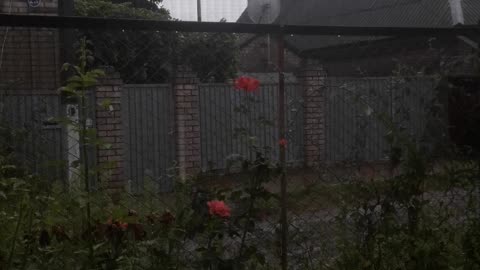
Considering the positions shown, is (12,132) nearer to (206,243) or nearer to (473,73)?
(206,243)

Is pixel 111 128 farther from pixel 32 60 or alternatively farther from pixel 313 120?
pixel 313 120

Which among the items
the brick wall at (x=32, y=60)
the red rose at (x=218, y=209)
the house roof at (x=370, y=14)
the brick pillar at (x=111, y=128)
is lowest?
the red rose at (x=218, y=209)

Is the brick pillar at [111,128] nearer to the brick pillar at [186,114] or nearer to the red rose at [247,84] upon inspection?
the brick pillar at [186,114]

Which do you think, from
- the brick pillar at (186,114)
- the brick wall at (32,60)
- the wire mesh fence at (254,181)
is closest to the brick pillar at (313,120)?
the wire mesh fence at (254,181)

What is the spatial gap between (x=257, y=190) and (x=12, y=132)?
1.25 meters

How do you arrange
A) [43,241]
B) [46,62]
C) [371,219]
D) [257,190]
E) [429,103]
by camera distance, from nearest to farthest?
[43,241] < [257,190] < [371,219] < [429,103] < [46,62]

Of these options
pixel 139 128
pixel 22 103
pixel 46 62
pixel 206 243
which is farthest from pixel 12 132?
pixel 139 128

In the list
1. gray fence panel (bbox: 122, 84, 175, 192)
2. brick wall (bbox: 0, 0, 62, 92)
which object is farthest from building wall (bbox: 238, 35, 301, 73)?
brick wall (bbox: 0, 0, 62, 92)

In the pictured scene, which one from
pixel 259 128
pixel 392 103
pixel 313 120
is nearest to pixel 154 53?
pixel 259 128

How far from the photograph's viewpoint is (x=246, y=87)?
2.82m

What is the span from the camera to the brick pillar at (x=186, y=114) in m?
4.93

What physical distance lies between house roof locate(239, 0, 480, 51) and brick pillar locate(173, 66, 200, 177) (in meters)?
6.68

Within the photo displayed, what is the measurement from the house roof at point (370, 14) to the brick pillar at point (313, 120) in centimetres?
667

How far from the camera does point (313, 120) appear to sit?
5.40 meters
